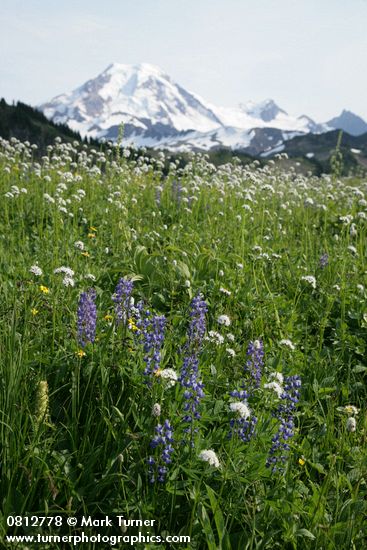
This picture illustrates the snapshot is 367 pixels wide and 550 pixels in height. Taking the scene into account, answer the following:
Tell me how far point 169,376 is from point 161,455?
451 mm

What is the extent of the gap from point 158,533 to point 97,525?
0.33 meters

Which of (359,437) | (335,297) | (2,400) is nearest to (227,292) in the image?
(335,297)

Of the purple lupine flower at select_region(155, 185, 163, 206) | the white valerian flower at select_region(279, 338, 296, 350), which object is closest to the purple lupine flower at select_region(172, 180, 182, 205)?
the purple lupine flower at select_region(155, 185, 163, 206)

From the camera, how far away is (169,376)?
2.95 metres

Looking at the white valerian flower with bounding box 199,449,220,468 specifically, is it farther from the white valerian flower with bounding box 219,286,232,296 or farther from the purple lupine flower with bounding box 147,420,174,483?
the white valerian flower with bounding box 219,286,232,296

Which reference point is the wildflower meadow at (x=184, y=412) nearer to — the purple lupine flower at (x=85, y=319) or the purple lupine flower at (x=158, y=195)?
the purple lupine flower at (x=85, y=319)

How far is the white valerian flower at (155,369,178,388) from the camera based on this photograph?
297 cm

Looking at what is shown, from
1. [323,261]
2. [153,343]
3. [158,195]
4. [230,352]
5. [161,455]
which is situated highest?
[158,195]

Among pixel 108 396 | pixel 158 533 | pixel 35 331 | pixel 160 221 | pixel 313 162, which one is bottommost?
pixel 158 533

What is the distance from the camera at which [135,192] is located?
32.4ft

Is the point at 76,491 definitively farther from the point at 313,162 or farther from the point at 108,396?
the point at 313,162

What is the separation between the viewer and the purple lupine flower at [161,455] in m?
2.70

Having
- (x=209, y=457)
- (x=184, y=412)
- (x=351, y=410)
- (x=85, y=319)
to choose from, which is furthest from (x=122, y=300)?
(x=351, y=410)

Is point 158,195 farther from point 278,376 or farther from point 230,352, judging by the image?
point 278,376
